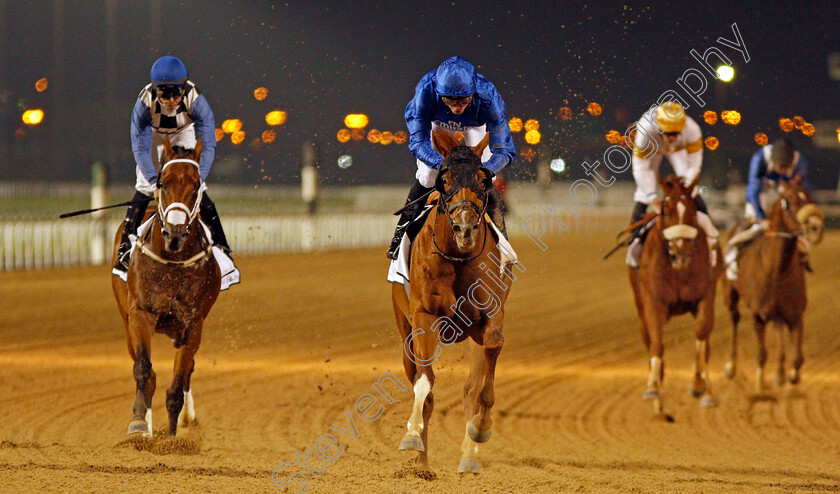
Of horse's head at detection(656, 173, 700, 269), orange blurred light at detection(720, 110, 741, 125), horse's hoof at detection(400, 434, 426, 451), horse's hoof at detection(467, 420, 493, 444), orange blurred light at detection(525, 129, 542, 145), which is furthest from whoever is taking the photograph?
orange blurred light at detection(720, 110, 741, 125)

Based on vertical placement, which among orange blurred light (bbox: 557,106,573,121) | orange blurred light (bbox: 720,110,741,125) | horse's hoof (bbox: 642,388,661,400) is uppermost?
orange blurred light (bbox: 720,110,741,125)

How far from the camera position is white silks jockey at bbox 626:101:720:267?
9.24 metres

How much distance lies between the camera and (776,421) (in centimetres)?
842

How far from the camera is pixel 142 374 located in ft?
19.9

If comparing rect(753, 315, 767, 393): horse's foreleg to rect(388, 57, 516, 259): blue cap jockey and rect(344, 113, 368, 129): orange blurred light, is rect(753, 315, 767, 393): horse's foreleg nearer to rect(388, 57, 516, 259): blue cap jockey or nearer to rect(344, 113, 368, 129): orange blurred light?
rect(388, 57, 516, 259): blue cap jockey

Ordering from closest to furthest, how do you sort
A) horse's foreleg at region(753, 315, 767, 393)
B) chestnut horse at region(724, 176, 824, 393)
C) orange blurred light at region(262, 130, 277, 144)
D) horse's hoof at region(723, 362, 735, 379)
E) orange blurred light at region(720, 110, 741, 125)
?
horse's foreleg at region(753, 315, 767, 393) → chestnut horse at region(724, 176, 824, 393) → horse's hoof at region(723, 362, 735, 379) → orange blurred light at region(720, 110, 741, 125) → orange blurred light at region(262, 130, 277, 144)

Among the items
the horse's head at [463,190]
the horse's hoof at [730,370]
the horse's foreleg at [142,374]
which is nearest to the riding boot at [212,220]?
the horse's foreleg at [142,374]

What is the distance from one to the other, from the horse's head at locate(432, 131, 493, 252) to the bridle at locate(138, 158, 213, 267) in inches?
69.4

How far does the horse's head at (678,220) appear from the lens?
8586mm

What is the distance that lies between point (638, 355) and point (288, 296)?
271 inches

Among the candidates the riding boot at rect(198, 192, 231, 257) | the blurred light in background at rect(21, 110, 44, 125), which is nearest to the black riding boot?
the riding boot at rect(198, 192, 231, 257)

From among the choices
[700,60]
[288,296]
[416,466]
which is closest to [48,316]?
[288,296]

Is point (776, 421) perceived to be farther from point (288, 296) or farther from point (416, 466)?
point (288, 296)

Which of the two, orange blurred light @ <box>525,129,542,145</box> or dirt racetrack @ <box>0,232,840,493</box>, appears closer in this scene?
dirt racetrack @ <box>0,232,840,493</box>
